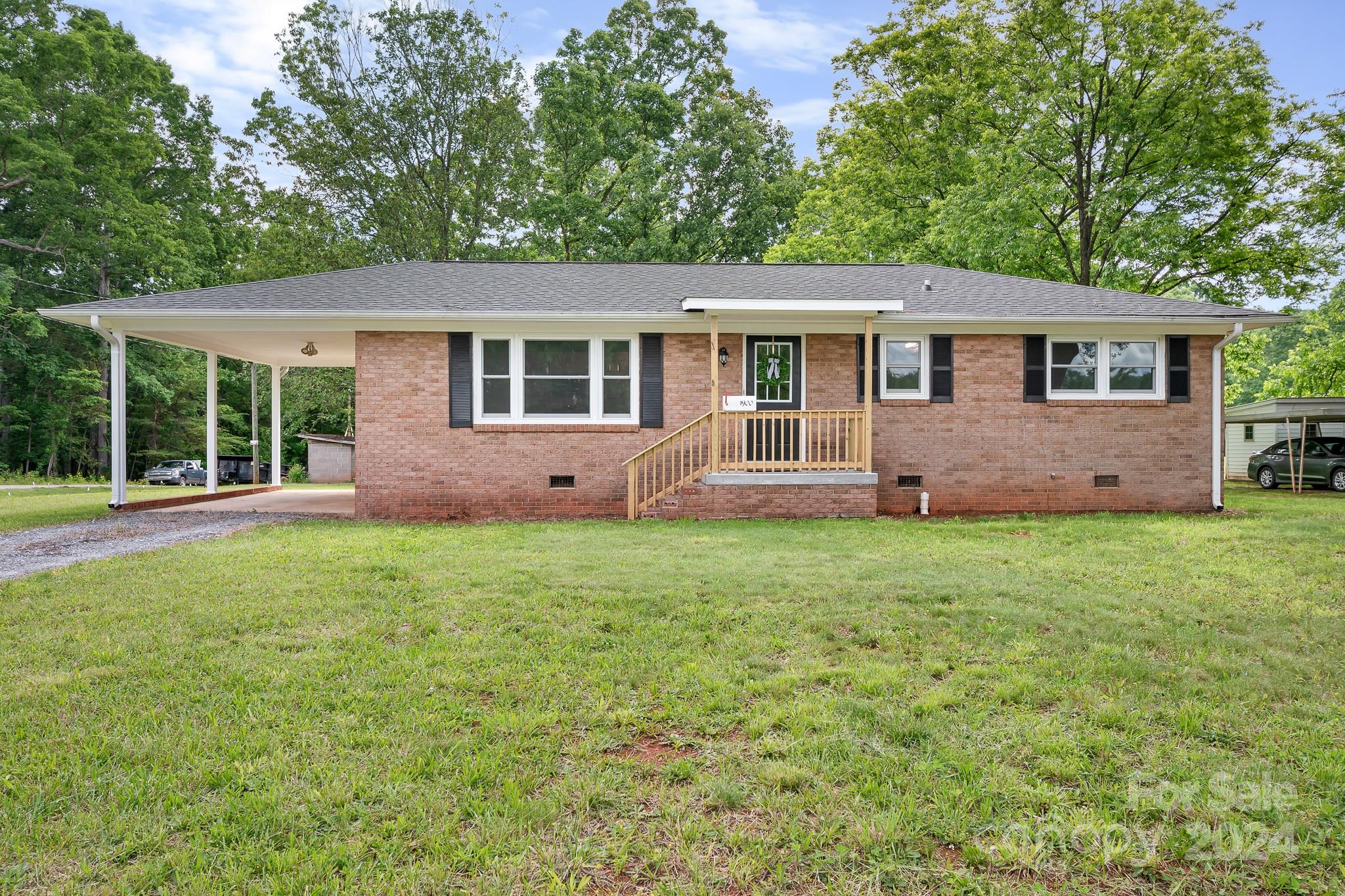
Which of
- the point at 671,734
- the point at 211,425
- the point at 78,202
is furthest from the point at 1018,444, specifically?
the point at 78,202

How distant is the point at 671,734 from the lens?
118 inches

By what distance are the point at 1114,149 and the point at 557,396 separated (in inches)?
635

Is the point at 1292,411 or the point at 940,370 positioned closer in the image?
the point at 940,370

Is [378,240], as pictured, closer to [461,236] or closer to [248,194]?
[461,236]

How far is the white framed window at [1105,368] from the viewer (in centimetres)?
1135

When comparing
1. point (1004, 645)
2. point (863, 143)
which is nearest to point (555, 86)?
point (863, 143)

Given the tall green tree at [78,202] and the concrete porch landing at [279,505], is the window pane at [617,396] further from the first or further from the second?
the tall green tree at [78,202]

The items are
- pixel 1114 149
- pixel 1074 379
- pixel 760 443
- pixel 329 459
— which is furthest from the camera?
pixel 329 459

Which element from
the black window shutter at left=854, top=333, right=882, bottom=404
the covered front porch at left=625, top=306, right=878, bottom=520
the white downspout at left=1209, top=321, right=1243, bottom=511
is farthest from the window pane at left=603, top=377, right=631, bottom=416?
the white downspout at left=1209, top=321, right=1243, bottom=511

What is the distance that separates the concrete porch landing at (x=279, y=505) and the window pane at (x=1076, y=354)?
38.6ft

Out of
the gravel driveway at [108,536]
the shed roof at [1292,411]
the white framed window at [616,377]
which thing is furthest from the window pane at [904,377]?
the shed roof at [1292,411]

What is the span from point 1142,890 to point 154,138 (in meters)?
35.6

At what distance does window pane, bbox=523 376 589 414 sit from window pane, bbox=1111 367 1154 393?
28.9 ft

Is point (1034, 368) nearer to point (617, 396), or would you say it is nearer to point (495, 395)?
point (617, 396)
